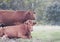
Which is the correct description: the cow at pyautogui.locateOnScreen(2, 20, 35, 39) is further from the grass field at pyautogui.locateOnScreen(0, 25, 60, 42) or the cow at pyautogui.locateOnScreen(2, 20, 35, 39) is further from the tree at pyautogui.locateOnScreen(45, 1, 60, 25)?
the tree at pyautogui.locateOnScreen(45, 1, 60, 25)

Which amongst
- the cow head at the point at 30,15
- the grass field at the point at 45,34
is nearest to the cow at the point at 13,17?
the cow head at the point at 30,15

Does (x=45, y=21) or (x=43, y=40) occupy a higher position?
(x=45, y=21)

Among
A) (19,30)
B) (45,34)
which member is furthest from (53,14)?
(19,30)

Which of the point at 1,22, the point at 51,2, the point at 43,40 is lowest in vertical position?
the point at 43,40

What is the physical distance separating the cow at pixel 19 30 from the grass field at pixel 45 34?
4 cm

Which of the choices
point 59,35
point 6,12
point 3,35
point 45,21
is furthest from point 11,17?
point 59,35

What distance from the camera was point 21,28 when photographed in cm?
156

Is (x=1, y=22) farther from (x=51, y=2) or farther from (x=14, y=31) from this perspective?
(x=51, y=2)

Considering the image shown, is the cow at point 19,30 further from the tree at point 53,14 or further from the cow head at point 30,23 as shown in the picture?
the tree at point 53,14

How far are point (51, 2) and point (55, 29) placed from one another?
8.7 inches

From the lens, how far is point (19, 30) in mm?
1559

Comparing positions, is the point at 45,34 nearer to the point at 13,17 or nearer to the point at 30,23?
the point at 30,23

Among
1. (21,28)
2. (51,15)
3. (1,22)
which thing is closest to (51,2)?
(51,15)

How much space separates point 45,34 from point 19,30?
0.22 metres
